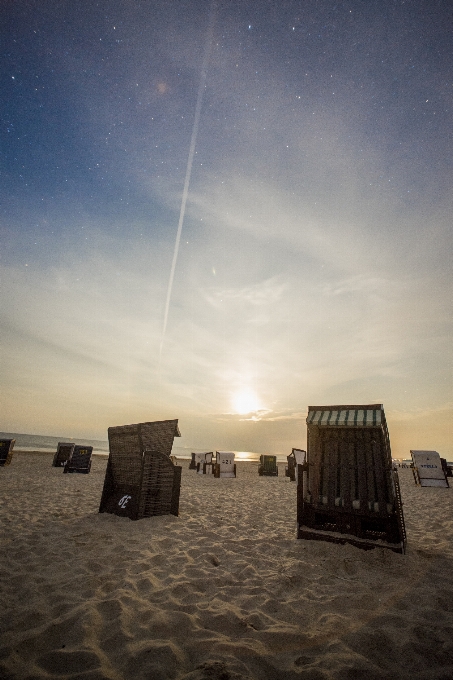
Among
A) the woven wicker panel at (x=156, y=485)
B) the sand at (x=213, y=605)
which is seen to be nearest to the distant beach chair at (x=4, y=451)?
the sand at (x=213, y=605)

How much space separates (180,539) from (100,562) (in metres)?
1.81

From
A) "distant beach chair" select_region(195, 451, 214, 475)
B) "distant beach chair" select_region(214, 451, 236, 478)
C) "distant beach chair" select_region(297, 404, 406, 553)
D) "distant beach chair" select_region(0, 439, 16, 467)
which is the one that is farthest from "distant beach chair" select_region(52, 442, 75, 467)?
"distant beach chair" select_region(297, 404, 406, 553)

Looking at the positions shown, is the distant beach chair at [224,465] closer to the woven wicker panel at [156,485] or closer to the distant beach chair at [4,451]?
the distant beach chair at [4,451]

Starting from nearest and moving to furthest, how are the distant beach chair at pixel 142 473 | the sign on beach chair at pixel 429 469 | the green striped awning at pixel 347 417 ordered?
the green striped awning at pixel 347 417, the distant beach chair at pixel 142 473, the sign on beach chair at pixel 429 469

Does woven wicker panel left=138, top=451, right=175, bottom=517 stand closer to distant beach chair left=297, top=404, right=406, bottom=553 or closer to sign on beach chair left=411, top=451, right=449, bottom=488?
distant beach chair left=297, top=404, right=406, bottom=553

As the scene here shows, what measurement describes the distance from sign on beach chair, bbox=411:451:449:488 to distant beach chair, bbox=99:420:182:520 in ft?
55.7

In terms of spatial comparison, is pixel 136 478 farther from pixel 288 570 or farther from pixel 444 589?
pixel 444 589

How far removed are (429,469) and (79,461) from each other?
71.5 ft

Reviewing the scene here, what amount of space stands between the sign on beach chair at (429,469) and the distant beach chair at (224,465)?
1192 centimetres

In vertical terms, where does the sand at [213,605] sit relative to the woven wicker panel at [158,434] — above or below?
below

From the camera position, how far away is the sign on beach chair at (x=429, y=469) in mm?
17641

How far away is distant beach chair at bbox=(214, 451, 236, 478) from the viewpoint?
21.4m

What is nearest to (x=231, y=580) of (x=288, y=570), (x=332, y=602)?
(x=288, y=570)

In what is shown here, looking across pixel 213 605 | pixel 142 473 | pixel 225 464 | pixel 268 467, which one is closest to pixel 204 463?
pixel 225 464
